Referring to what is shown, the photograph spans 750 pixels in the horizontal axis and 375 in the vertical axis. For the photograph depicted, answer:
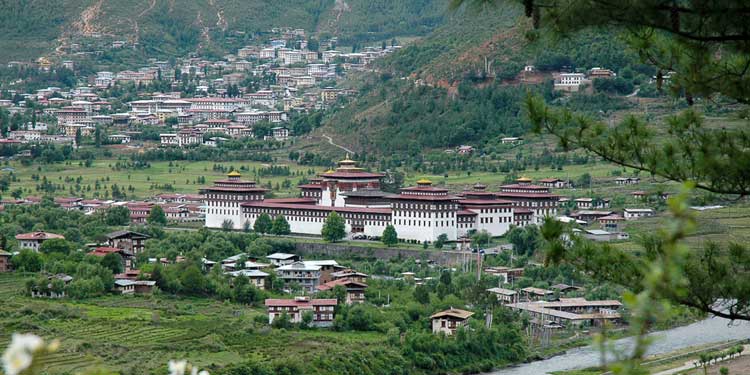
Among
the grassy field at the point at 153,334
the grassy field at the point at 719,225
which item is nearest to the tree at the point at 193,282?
the grassy field at the point at 153,334

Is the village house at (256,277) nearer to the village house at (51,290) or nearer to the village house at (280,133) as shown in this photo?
the village house at (51,290)

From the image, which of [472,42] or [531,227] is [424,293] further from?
[472,42]

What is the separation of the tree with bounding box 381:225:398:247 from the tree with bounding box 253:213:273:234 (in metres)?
5.76

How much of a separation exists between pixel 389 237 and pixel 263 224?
20.6 ft

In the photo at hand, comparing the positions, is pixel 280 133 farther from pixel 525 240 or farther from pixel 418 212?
pixel 525 240

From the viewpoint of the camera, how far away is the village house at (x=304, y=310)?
1378 inches

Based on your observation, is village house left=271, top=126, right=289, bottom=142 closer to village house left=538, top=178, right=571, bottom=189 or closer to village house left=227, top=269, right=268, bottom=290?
village house left=538, top=178, right=571, bottom=189

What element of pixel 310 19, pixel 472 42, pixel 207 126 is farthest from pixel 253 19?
pixel 472 42

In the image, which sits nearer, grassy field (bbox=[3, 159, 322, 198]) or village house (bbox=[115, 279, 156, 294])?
village house (bbox=[115, 279, 156, 294])

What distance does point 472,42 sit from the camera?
75.0 metres

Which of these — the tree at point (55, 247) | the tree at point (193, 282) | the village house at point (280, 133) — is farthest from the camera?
the village house at point (280, 133)

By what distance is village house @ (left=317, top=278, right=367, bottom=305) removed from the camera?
3744cm

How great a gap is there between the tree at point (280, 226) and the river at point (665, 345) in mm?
17365

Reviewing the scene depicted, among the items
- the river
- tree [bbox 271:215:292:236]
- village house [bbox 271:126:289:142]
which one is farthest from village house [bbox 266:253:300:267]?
village house [bbox 271:126:289:142]
